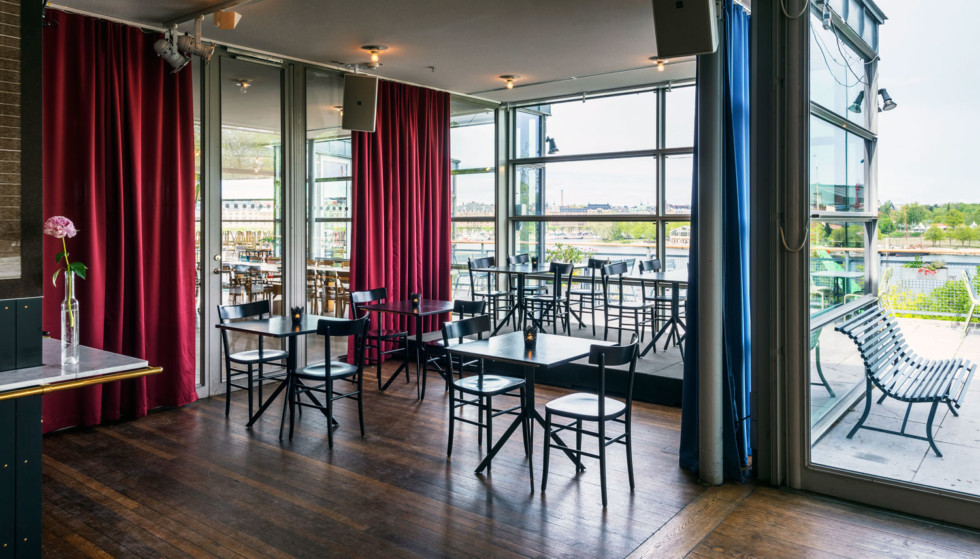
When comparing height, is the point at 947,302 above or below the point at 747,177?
below

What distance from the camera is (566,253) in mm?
8219

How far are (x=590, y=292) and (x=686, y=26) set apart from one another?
421 cm

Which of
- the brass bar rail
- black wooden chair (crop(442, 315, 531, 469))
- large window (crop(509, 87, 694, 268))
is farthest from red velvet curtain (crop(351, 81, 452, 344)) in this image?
the brass bar rail

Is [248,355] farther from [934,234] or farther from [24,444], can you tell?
[934,234]

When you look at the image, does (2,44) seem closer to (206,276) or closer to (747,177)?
(206,276)

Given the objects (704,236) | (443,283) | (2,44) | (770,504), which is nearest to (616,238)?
(443,283)

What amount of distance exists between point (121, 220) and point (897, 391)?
5005 mm

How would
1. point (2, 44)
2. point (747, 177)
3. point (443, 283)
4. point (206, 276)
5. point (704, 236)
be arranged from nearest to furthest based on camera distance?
point (2, 44) → point (704, 236) → point (747, 177) → point (206, 276) → point (443, 283)

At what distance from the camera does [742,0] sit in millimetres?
4715

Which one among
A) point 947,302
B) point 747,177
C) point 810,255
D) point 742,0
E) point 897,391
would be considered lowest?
point 897,391

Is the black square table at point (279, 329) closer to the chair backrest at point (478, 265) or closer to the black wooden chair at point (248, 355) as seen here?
the black wooden chair at point (248, 355)

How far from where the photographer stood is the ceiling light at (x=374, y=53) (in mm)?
5680

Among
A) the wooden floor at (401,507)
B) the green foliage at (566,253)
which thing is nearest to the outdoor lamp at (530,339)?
the wooden floor at (401,507)

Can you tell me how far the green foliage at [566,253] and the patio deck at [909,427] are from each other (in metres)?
4.38
